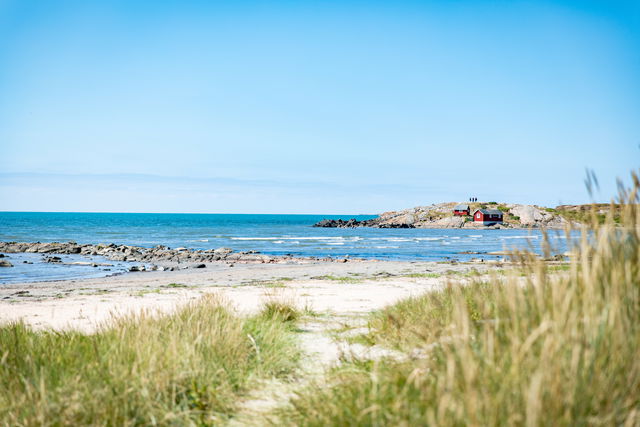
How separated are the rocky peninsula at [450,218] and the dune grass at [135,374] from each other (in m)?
96.2

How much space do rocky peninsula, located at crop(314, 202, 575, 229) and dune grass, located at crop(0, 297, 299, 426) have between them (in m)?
96.2

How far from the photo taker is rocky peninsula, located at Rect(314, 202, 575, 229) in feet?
323

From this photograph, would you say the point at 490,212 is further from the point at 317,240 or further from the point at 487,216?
the point at 317,240

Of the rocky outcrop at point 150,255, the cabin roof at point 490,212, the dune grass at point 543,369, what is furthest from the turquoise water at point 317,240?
the cabin roof at point 490,212

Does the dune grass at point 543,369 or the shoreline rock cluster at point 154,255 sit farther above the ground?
the dune grass at point 543,369

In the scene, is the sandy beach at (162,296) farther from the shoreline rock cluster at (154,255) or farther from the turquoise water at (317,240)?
the shoreline rock cluster at (154,255)

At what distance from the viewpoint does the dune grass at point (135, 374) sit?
3.78m

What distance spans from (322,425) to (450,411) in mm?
1038

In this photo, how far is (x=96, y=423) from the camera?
3.71 meters

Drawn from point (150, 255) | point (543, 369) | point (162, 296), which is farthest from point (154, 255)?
point (543, 369)

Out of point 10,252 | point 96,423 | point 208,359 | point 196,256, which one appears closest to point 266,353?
point 208,359

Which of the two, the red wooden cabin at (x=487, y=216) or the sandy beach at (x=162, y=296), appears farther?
the red wooden cabin at (x=487, y=216)

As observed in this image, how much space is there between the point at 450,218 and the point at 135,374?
334 feet

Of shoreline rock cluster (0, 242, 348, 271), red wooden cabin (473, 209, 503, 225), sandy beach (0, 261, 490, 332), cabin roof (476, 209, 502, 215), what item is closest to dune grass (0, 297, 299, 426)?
sandy beach (0, 261, 490, 332)
